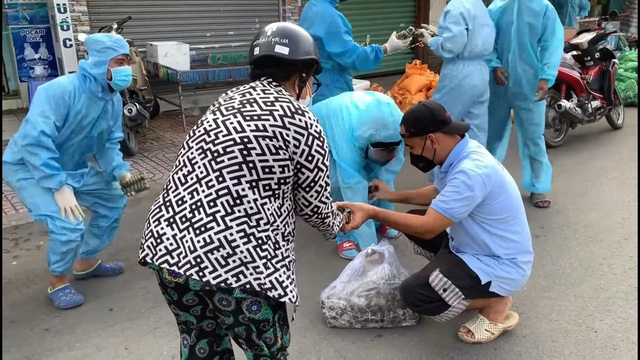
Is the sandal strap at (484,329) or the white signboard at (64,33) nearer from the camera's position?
the sandal strap at (484,329)

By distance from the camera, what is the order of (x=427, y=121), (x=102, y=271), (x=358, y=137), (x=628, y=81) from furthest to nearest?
(x=628, y=81) → (x=102, y=271) → (x=358, y=137) → (x=427, y=121)

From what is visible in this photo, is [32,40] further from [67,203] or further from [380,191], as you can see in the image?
[380,191]

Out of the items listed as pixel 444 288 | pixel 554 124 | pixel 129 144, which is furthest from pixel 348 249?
pixel 554 124

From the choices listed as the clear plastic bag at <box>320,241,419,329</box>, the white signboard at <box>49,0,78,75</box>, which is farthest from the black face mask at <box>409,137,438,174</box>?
the white signboard at <box>49,0,78,75</box>

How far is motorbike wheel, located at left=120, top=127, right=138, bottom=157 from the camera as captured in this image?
521 centimetres

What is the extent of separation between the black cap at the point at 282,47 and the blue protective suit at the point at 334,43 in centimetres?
225

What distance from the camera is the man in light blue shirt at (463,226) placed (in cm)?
234

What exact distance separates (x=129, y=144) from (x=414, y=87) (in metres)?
3.13

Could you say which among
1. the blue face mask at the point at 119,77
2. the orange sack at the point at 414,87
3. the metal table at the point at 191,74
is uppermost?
the blue face mask at the point at 119,77

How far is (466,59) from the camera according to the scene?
12.7 ft

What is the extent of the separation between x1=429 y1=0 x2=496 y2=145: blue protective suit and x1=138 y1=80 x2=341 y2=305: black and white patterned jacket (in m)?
2.50

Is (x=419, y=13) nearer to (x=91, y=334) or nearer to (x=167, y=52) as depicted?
(x=167, y=52)

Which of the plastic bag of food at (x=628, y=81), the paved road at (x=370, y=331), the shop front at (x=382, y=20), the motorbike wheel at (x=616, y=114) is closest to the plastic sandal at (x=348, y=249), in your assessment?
the paved road at (x=370, y=331)

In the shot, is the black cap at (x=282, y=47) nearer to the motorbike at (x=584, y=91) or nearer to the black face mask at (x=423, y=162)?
the black face mask at (x=423, y=162)
